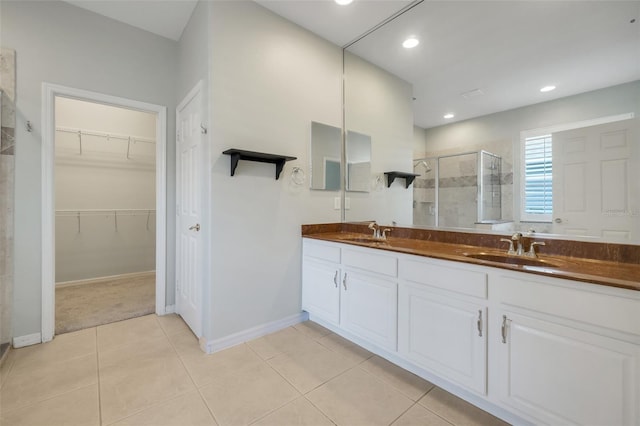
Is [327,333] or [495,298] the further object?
[327,333]

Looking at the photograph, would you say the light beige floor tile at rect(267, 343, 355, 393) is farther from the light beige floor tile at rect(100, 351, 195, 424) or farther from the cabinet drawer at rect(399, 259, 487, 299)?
the cabinet drawer at rect(399, 259, 487, 299)

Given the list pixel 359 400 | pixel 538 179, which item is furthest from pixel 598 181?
pixel 359 400

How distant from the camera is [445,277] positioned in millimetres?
1528

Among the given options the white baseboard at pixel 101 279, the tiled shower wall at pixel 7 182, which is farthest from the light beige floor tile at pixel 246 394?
the white baseboard at pixel 101 279

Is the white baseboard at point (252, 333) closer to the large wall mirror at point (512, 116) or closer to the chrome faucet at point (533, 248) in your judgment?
the large wall mirror at point (512, 116)

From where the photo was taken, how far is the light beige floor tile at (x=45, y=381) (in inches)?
60.2

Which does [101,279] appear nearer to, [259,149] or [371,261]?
[259,149]

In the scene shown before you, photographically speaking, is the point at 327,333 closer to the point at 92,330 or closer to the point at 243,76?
the point at 92,330

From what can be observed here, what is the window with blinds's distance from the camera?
1.61m

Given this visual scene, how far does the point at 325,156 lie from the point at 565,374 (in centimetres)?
222

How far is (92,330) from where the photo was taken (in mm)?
2361

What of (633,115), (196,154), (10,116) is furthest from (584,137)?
(10,116)

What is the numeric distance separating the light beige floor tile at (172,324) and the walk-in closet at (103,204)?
56cm

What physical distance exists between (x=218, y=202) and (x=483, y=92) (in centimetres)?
213
